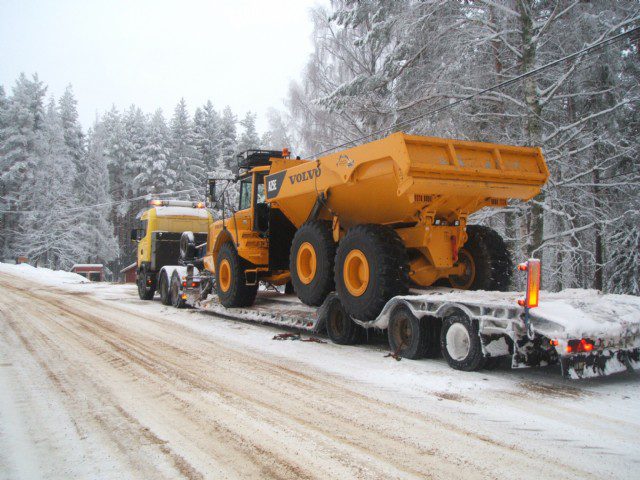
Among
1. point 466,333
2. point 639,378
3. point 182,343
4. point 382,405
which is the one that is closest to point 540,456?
point 382,405

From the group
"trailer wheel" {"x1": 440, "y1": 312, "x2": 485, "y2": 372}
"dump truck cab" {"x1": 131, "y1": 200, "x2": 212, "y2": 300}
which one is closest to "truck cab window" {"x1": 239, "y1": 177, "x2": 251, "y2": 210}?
"trailer wheel" {"x1": 440, "y1": 312, "x2": 485, "y2": 372}

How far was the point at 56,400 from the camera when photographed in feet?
15.4

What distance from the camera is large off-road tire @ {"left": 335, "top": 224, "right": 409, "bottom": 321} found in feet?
21.6

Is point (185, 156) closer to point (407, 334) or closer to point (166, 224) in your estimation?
point (166, 224)

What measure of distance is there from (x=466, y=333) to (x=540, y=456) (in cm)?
238

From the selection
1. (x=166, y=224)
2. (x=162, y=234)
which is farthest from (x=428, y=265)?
(x=166, y=224)

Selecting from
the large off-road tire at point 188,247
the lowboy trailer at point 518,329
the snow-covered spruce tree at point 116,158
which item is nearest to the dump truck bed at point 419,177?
the lowboy trailer at point 518,329

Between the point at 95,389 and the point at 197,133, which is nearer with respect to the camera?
the point at 95,389

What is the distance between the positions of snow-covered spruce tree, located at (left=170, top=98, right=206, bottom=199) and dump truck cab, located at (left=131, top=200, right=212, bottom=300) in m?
32.4

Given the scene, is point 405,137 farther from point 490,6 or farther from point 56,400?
point 490,6

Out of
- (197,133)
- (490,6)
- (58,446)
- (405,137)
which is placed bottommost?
(58,446)

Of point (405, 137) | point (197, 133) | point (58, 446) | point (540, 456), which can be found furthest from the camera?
point (197, 133)

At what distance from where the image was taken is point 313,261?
8016 millimetres

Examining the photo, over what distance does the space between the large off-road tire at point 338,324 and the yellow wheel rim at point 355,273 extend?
59cm
